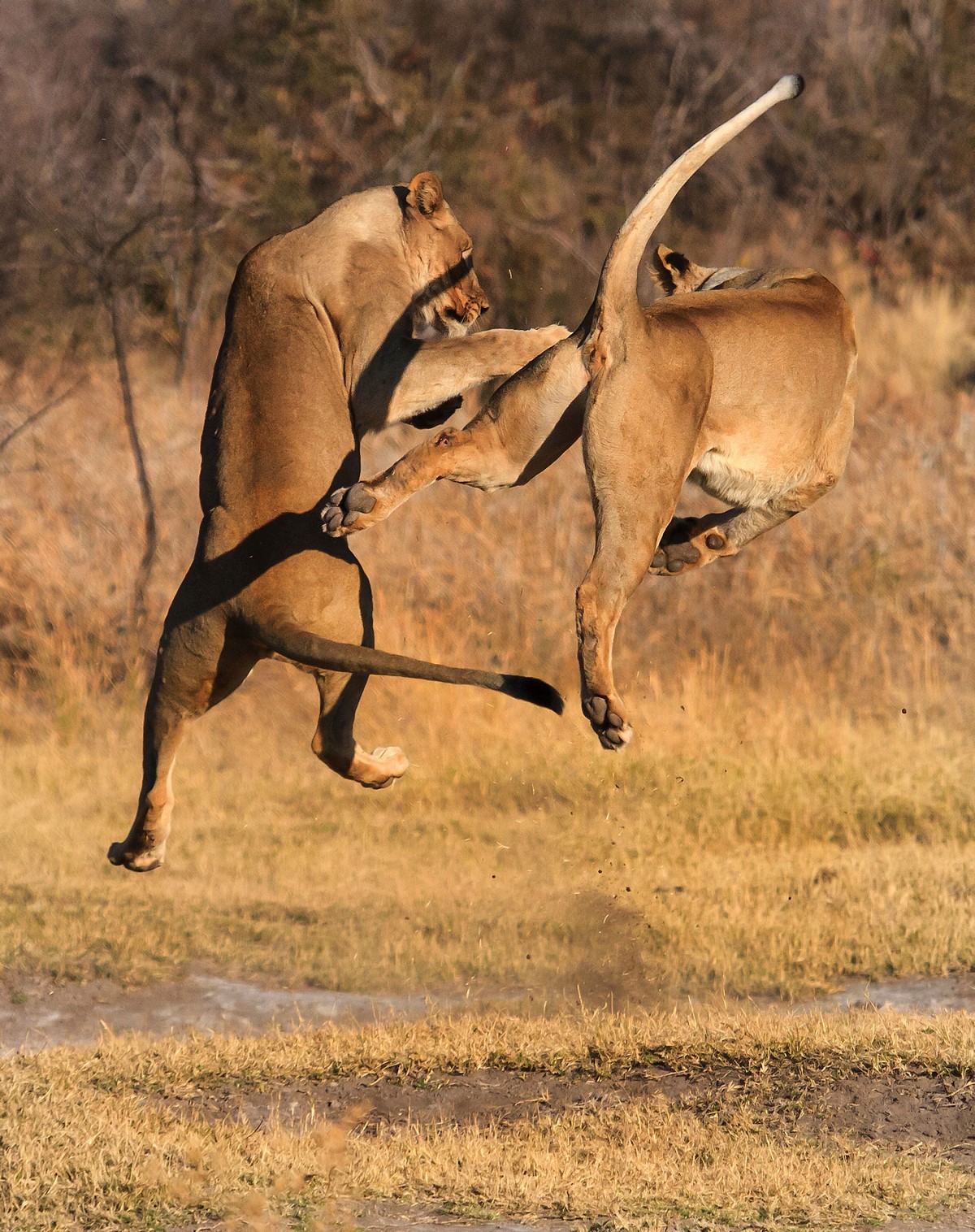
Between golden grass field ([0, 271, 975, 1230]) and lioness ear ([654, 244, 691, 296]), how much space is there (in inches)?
102

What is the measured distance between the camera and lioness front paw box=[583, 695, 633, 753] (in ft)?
14.1

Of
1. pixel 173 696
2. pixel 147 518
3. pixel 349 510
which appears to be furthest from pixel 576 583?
pixel 349 510

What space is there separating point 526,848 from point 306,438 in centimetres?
449

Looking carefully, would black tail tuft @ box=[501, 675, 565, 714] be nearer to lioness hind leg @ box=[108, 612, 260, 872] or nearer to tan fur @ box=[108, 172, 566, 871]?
Result: tan fur @ box=[108, 172, 566, 871]

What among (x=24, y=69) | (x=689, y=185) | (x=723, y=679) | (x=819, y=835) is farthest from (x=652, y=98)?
(x=819, y=835)

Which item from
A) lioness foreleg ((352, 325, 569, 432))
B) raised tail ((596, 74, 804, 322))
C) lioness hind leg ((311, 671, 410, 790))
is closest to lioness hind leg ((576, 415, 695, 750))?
raised tail ((596, 74, 804, 322))

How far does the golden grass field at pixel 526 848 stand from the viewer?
5.25 meters

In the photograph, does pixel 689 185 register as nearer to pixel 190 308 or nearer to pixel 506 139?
pixel 506 139

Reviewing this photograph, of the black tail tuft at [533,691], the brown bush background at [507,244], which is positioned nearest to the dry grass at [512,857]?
the brown bush background at [507,244]

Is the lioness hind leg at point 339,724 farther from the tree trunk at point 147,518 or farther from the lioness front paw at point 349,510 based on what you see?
the tree trunk at point 147,518

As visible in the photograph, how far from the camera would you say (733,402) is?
4805mm

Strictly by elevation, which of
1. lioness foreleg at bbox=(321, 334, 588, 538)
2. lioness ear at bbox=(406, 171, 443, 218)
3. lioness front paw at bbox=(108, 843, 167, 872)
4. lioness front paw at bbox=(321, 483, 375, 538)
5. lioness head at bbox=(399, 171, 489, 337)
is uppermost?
lioness ear at bbox=(406, 171, 443, 218)

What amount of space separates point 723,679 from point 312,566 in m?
5.82

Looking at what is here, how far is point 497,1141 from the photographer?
18.0 ft
